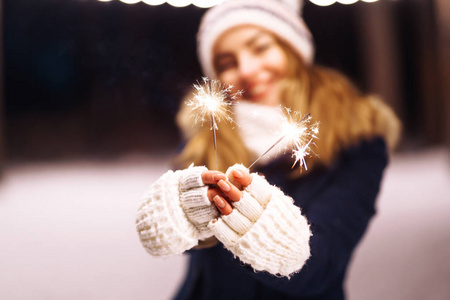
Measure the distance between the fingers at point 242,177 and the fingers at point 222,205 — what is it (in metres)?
0.03

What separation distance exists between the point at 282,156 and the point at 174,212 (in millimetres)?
221

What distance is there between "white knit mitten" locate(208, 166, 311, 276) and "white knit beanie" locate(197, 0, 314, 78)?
0.99 ft

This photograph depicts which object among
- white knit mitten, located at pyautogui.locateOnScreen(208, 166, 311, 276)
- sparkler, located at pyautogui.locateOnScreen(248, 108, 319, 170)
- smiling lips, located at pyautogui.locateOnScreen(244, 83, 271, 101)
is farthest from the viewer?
smiling lips, located at pyautogui.locateOnScreen(244, 83, 271, 101)

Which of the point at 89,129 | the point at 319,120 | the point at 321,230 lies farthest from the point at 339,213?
the point at 89,129

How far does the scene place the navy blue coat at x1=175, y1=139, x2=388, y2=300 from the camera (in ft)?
1.69

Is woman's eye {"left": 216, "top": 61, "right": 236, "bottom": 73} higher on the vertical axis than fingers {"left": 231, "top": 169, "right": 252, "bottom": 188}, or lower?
higher

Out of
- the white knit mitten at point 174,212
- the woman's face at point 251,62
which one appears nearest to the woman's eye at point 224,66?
the woman's face at point 251,62

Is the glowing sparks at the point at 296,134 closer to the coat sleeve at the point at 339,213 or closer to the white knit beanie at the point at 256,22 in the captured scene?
the coat sleeve at the point at 339,213

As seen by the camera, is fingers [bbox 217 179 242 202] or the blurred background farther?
the blurred background

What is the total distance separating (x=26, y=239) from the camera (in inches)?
26.1

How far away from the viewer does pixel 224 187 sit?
0.34 metres

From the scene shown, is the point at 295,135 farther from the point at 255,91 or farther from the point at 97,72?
the point at 97,72

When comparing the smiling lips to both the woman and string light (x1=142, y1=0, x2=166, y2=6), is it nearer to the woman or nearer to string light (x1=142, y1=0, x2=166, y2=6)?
the woman

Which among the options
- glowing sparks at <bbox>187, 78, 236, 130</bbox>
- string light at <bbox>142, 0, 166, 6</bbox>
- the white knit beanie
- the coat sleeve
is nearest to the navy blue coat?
the coat sleeve
